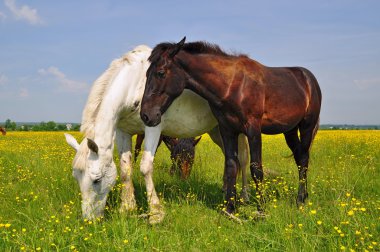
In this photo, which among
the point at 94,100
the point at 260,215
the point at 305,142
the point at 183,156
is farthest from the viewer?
the point at 183,156

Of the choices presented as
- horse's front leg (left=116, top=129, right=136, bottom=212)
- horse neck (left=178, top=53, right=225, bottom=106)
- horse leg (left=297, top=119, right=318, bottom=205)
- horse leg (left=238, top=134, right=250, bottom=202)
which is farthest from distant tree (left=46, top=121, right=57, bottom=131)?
horse neck (left=178, top=53, right=225, bottom=106)

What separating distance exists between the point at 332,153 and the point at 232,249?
331 inches

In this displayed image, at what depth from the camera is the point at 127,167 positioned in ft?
15.2

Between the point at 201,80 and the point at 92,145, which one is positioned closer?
the point at 92,145

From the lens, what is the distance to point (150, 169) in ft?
14.6

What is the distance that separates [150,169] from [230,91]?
1533 millimetres

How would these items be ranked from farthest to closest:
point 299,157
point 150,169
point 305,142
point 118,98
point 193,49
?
1. point 299,157
2. point 305,142
3. point 193,49
4. point 150,169
5. point 118,98

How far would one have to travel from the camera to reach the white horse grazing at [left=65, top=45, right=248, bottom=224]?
3.80 metres

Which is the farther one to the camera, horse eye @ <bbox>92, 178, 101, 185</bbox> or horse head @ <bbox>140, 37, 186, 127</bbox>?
horse head @ <bbox>140, 37, 186, 127</bbox>

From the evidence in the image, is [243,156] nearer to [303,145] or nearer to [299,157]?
[299,157]

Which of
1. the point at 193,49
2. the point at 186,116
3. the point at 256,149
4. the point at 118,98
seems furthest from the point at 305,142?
the point at 118,98

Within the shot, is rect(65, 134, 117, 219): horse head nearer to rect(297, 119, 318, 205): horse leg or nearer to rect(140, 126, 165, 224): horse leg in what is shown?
rect(140, 126, 165, 224): horse leg

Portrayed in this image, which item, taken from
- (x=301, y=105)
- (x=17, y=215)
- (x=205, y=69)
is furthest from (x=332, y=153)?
(x=17, y=215)

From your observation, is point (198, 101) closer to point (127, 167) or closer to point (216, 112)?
point (216, 112)
